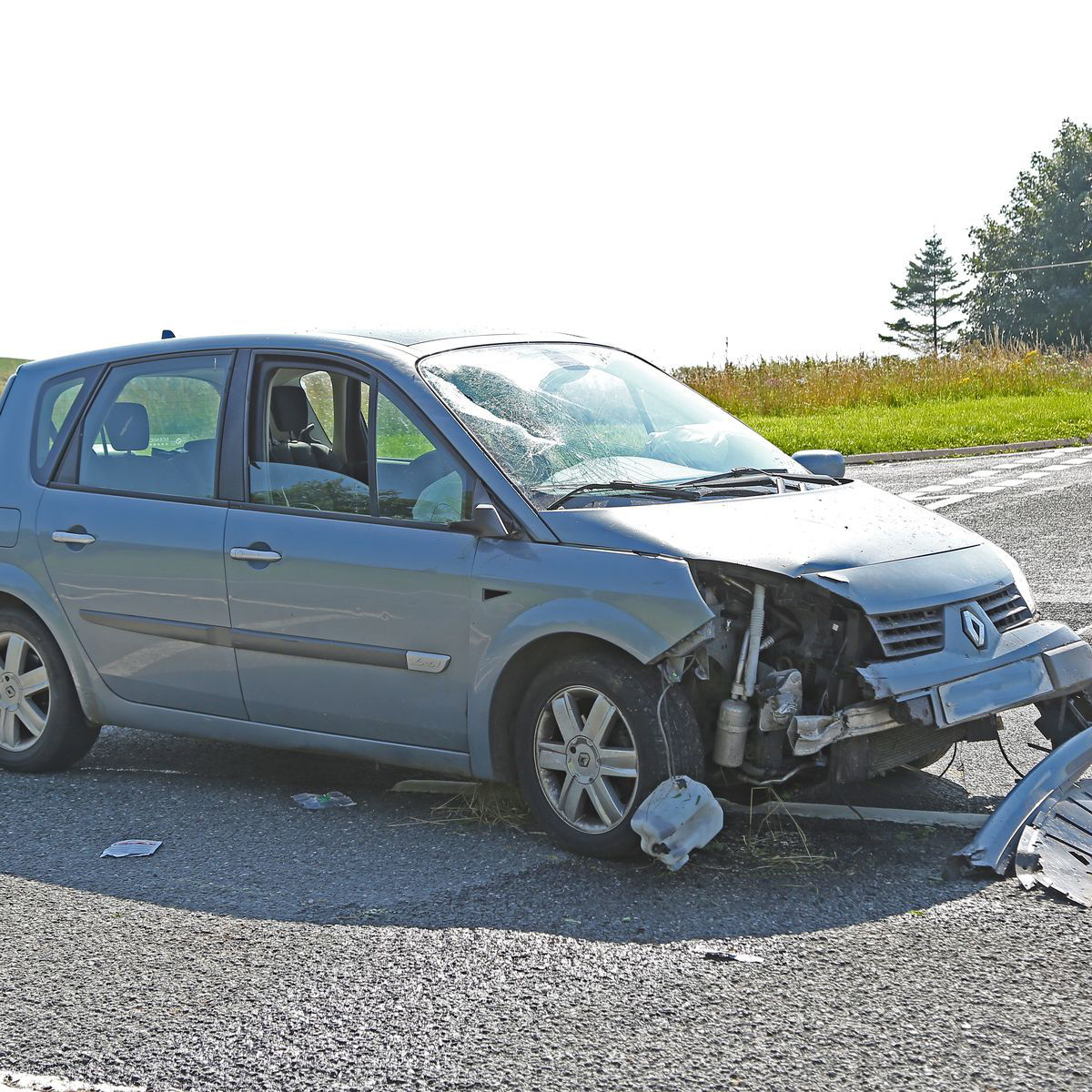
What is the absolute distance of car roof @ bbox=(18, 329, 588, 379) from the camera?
5773 millimetres

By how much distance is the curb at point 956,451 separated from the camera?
21922mm

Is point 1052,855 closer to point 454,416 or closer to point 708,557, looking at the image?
point 708,557

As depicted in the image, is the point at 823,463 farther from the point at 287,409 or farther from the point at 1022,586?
the point at 287,409

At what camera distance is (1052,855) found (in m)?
4.75

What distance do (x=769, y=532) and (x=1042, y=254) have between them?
271ft

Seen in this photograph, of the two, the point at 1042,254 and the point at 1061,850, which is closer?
the point at 1061,850

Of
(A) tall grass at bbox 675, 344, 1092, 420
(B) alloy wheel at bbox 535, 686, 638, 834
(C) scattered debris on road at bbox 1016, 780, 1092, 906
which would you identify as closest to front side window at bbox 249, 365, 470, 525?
(B) alloy wheel at bbox 535, 686, 638, 834

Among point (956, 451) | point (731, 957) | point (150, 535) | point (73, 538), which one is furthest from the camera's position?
point (956, 451)

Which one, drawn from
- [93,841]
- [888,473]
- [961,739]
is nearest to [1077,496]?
[888,473]

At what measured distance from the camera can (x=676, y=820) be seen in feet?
15.4

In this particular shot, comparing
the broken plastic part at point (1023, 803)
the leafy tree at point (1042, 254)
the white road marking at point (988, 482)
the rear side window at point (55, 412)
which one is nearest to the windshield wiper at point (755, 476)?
the broken plastic part at point (1023, 803)

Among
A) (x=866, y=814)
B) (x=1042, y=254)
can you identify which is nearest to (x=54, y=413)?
(x=866, y=814)

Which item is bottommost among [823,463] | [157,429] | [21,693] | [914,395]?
[21,693]

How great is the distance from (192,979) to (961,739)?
8.94ft
